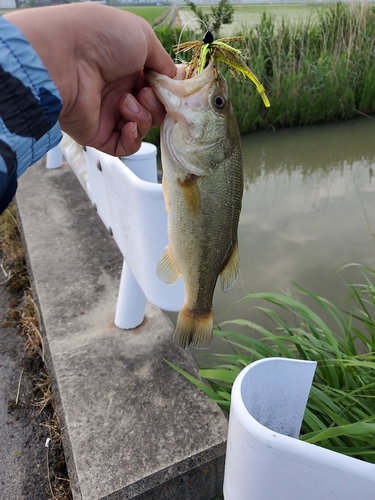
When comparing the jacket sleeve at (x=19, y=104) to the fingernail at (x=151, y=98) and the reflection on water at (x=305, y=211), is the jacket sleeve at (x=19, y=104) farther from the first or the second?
the reflection on water at (x=305, y=211)

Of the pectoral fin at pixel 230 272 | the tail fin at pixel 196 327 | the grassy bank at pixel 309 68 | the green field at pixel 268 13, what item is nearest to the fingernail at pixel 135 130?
the pectoral fin at pixel 230 272

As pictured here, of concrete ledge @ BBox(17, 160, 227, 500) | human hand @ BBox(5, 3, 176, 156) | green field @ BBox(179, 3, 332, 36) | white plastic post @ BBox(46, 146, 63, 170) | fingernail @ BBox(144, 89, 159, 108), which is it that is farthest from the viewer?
green field @ BBox(179, 3, 332, 36)

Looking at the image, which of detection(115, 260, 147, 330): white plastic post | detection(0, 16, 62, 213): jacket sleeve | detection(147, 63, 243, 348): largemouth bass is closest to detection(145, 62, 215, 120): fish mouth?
detection(147, 63, 243, 348): largemouth bass

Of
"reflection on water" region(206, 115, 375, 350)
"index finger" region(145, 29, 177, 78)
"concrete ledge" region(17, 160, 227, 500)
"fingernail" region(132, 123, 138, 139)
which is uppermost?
"index finger" region(145, 29, 177, 78)

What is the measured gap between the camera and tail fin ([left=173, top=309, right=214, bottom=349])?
1496mm

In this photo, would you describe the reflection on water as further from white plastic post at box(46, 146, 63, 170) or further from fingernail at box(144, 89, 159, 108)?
white plastic post at box(46, 146, 63, 170)

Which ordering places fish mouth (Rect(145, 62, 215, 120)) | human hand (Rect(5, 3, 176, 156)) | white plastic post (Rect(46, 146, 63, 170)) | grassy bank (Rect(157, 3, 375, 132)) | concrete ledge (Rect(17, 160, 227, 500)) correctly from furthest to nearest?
1. grassy bank (Rect(157, 3, 375, 132))
2. white plastic post (Rect(46, 146, 63, 170))
3. concrete ledge (Rect(17, 160, 227, 500))
4. fish mouth (Rect(145, 62, 215, 120))
5. human hand (Rect(5, 3, 176, 156))

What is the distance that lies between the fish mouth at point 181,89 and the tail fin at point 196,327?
27.3 inches

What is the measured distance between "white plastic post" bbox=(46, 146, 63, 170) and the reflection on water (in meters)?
2.00

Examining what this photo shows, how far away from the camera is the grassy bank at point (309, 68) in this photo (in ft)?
20.5

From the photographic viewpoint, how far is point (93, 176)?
7.32 feet

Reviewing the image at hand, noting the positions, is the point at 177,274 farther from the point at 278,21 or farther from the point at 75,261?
the point at 278,21

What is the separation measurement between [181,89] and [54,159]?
3.33 metres

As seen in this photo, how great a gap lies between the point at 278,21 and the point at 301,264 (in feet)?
18.3
